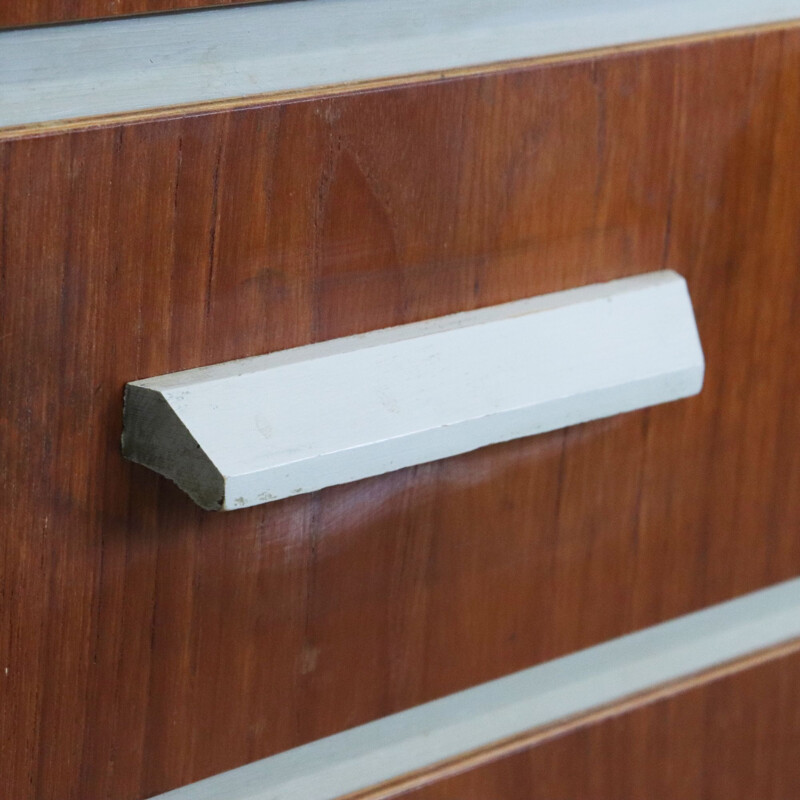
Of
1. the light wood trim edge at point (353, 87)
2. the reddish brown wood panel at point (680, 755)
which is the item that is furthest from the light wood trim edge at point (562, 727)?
the light wood trim edge at point (353, 87)

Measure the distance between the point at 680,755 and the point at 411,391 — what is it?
0.56 feet

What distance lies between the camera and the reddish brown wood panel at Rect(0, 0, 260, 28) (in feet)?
0.64

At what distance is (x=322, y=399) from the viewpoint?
0.78 feet

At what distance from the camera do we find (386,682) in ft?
0.95

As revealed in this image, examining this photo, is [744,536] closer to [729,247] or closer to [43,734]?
[729,247]

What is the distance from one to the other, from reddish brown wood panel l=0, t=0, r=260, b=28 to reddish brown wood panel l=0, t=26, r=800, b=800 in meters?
0.02

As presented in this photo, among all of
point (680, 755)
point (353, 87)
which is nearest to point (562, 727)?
point (680, 755)

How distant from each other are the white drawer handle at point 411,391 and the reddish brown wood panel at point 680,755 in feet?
0.35

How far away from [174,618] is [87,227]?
0.09 m

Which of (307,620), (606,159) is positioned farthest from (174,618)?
(606,159)

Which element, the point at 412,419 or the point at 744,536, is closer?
the point at 412,419

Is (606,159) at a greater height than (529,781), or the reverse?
(606,159)

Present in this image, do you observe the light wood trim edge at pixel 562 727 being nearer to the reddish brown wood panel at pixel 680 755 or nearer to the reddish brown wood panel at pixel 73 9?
the reddish brown wood panel at pixel 680 755

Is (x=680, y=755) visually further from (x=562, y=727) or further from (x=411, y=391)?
(x=411, y=391)
